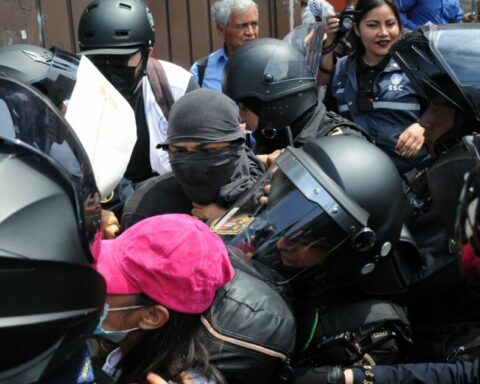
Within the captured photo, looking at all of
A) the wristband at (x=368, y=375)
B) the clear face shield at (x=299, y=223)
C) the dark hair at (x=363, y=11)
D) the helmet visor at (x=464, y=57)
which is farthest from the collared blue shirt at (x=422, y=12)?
the wristband at (x=368, y=375)

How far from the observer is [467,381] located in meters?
1.94

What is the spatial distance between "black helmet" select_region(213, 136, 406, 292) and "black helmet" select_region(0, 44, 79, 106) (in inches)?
42.6

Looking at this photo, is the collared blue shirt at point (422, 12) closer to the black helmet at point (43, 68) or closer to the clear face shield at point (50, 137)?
the black helmet at point (43, 68)

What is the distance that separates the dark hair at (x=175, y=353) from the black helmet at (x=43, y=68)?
56.9 inches

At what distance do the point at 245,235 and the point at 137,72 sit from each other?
1.68 m

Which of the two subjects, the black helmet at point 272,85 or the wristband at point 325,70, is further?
the wristband at point 325,70

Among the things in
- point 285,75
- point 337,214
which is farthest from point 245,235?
point 285,75

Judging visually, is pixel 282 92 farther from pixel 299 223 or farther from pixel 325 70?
pixel 299 223

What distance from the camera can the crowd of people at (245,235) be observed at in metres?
1.24

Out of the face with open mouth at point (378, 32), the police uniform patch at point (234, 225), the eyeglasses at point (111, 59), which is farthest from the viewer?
the face with open mouth at point (378, 32)

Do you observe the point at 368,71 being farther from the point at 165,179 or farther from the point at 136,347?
the point at 136,347

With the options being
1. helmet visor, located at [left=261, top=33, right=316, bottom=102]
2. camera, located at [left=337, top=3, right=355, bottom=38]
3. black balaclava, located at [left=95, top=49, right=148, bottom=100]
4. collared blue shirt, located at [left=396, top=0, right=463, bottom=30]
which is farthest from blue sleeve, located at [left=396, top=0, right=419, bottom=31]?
black balaclava, located at [left=95, top=49, right=148, bottom=100]

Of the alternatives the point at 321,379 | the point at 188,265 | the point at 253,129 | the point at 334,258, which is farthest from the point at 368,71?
the point at 188,265

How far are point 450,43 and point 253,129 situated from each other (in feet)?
3.91
